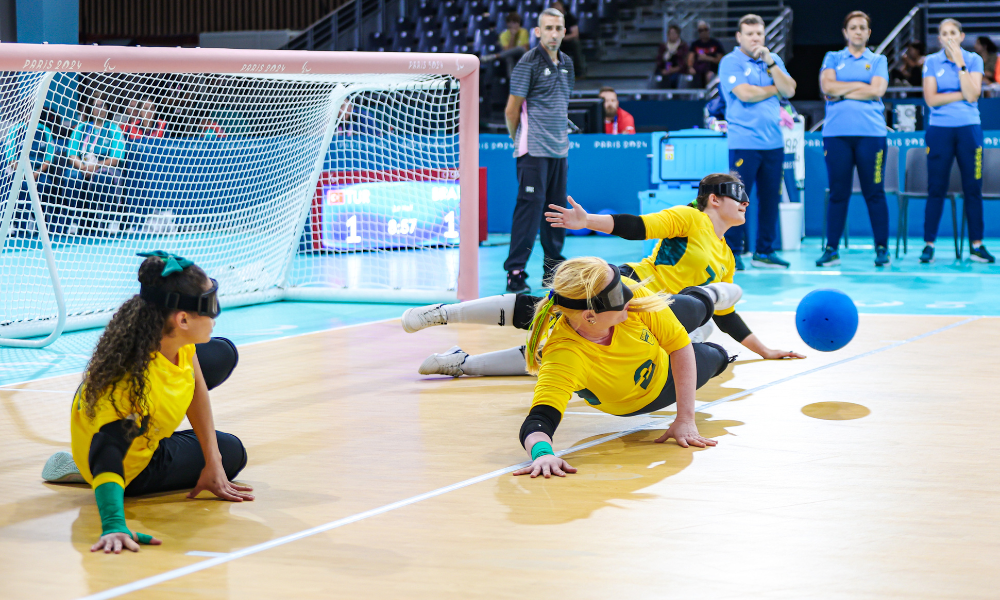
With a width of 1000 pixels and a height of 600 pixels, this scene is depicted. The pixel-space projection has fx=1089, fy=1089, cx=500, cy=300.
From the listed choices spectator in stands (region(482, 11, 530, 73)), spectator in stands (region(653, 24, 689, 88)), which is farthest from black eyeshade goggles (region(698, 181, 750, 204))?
spectator in stands (region(482, 11, 530, 73))

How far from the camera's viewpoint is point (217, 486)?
323 cm

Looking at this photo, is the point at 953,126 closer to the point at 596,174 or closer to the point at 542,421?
the point at 596,174

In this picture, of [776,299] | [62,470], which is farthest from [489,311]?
[776,299]

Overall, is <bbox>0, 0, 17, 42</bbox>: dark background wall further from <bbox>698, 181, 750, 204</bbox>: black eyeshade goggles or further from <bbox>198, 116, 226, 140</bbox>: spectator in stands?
<bbox>698, 181, 750, 204</bbox>: black eyeshade goggles

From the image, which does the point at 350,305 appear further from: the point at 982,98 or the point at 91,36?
the point at 91,36

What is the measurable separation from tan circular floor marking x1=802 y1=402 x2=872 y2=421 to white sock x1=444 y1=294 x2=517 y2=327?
1.41 m

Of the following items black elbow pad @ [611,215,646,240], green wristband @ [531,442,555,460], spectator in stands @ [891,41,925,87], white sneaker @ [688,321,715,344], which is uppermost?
spectator in stands @ [891,41,925,87]

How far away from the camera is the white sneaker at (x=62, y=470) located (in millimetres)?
3439

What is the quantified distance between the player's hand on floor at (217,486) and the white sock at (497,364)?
216cm

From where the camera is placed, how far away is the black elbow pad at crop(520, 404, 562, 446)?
352 cm

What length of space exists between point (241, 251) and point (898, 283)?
5398 millimetres

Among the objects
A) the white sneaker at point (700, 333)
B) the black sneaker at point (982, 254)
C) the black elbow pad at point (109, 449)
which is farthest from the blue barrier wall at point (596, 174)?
the black elbow pad at point (109, 449)

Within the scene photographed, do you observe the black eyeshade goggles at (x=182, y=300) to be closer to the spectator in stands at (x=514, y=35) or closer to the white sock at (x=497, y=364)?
the white sock at (x=497, y=364)

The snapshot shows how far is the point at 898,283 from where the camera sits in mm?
9047
